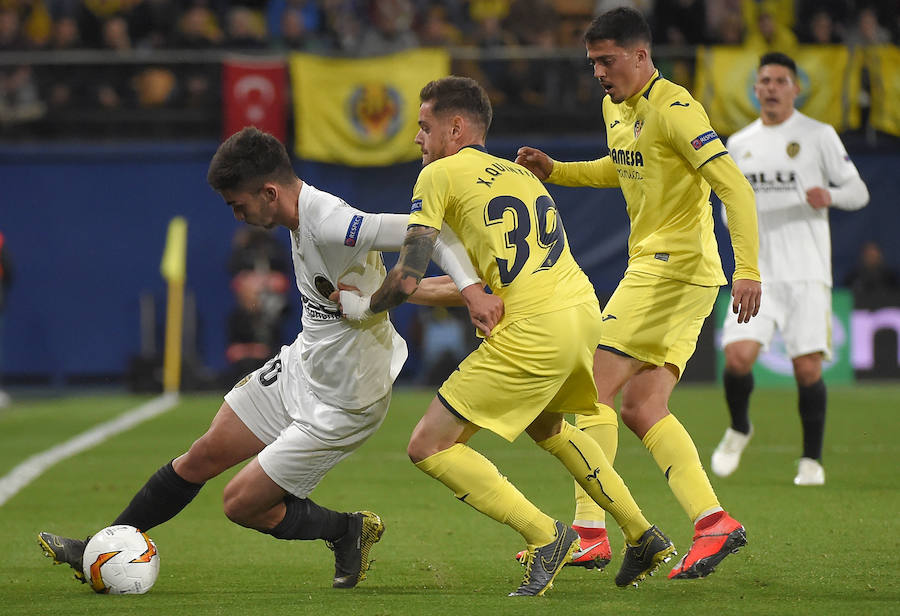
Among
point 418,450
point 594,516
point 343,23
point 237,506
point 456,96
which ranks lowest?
point 594,516

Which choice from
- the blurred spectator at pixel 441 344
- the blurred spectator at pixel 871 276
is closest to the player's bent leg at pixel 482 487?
the blurred spectator at pixel 441 344

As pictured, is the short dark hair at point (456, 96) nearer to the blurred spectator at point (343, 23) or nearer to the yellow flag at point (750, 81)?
the yellow flag at point (750, 81)

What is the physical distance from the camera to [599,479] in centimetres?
493

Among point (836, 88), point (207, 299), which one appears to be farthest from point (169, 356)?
point (836, 88)

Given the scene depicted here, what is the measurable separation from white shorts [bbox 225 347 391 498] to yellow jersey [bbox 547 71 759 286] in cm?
140

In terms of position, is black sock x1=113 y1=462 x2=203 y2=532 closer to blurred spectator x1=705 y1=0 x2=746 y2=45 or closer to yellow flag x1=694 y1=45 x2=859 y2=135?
yellow flag x1=694 y1=45 x2=859 y2=135

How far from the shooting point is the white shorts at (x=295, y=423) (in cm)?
483

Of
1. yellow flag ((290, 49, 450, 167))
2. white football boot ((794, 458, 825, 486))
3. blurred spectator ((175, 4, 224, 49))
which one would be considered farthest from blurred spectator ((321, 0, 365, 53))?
white football boot ((794, 458, 825, 486))

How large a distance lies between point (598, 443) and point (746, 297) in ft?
3.02

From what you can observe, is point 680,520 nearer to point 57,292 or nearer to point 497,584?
point 497,584

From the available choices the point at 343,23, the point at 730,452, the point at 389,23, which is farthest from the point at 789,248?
the point at 343,23

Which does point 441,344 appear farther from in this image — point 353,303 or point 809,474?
point 353,303

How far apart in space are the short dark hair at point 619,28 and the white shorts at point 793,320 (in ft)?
9.84

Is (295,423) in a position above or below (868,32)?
below
